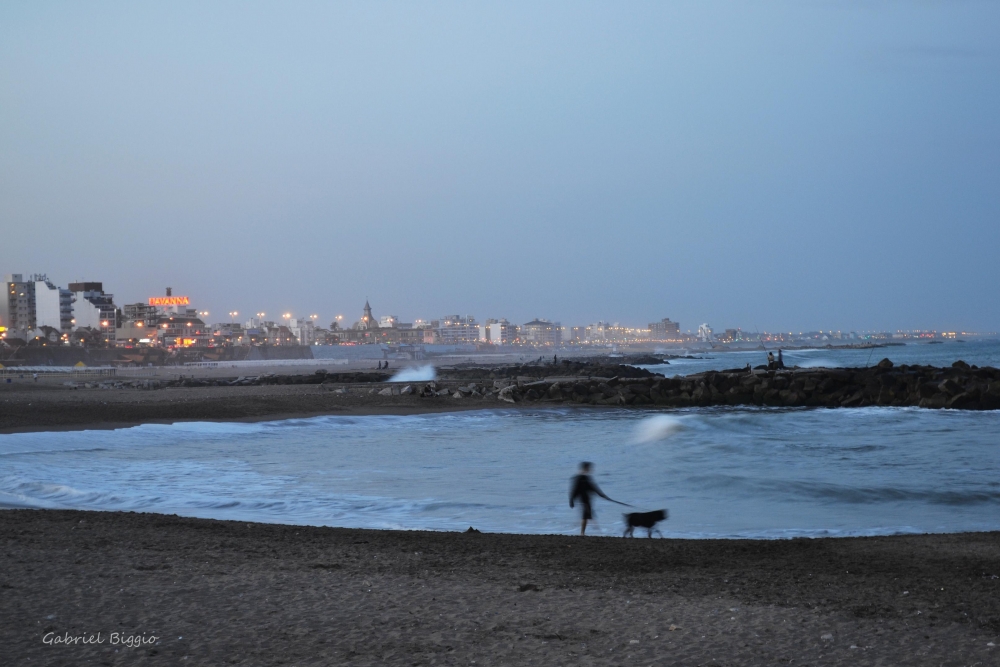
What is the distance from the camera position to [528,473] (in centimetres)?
1484

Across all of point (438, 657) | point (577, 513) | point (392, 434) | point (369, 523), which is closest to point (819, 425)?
point (392, 434)

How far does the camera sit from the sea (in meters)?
11.0

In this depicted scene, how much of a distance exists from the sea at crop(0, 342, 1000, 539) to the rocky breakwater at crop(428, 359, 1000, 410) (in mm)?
5758

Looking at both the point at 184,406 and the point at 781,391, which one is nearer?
the point at 184,406

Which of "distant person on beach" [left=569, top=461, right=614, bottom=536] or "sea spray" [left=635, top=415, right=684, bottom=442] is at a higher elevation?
"distant person on beach" [left=569, top=461, right=614, bottom=536]

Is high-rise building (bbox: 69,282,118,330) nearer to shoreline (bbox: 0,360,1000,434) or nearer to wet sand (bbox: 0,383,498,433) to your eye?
shoreline (bbox: 0,360,1000,434)

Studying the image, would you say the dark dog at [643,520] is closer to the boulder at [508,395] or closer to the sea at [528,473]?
the sea at [528,473]

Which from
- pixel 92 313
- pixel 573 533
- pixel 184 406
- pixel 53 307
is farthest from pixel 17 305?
pixel 573 533

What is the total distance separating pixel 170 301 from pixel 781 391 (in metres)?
130

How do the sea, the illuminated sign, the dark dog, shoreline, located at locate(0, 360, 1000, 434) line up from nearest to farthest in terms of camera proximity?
the dark dog
the sea
shoreline, located at locate(0, 360, 1000, 434)
the illuminated sign

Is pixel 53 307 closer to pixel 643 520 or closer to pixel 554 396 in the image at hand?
pixel 554 396

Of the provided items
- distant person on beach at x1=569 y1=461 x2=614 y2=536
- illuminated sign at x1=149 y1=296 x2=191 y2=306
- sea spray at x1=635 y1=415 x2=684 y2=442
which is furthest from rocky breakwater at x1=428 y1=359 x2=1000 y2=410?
illuminated sign at x1=149 y1=296 x2=191 y2=306

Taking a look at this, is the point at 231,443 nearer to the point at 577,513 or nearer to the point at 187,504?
the point at 187,504

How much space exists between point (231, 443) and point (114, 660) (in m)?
15.3
